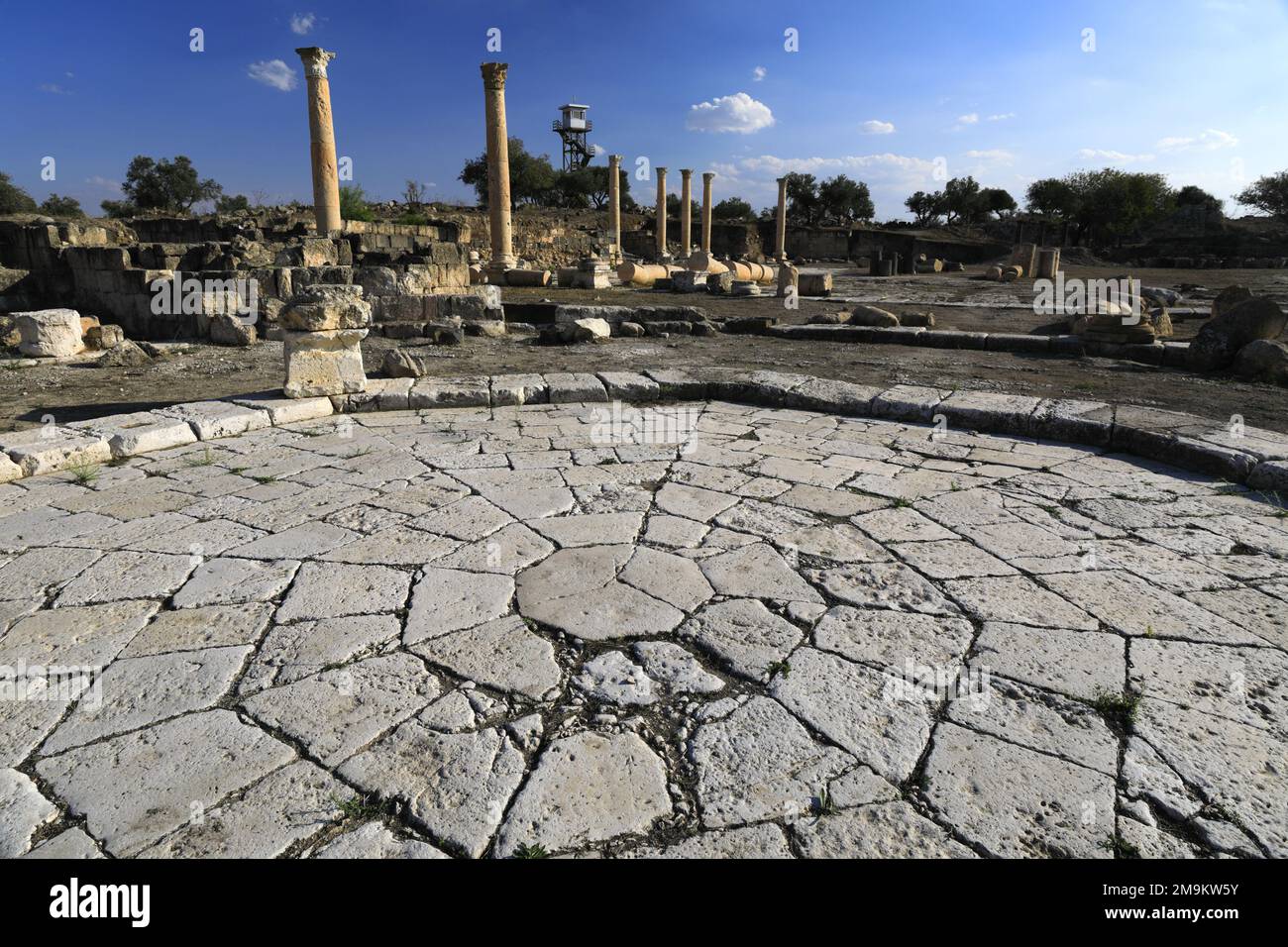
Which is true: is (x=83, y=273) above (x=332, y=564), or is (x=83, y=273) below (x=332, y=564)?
above

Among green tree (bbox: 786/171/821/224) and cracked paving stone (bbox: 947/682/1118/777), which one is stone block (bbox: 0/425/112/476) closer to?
cracked paving stone (bbox: 947/682/1118/777)

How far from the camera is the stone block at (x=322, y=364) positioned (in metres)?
5.97

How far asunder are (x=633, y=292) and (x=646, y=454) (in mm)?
15166

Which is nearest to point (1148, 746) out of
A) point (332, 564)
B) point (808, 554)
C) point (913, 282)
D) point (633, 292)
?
point (808, 554)

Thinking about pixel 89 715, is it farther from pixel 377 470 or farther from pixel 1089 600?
pixel 1089 600

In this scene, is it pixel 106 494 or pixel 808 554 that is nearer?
pixel 808 554

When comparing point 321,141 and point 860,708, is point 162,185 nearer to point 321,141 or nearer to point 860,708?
point 321,141

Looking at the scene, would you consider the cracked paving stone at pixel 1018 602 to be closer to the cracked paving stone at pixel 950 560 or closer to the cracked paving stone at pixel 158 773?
the cracked paving stone at pixel 950 560

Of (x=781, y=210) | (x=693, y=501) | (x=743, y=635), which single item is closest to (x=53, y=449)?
(x=693, y=501)

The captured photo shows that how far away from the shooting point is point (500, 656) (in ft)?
8.16

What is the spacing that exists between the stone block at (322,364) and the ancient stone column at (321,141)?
40.1 ft

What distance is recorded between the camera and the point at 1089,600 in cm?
286

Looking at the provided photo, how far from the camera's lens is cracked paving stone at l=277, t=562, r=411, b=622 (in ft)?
9.09

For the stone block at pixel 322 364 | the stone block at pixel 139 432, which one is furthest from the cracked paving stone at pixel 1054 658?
the stone block at pixel 322 364
